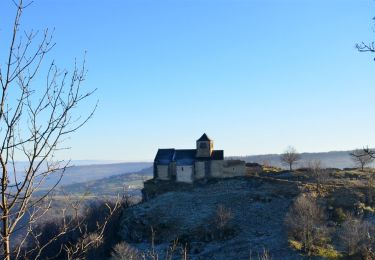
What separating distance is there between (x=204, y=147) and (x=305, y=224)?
28.1 metres

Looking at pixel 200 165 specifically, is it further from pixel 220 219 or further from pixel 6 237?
pixel 6 237

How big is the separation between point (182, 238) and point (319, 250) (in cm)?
1654

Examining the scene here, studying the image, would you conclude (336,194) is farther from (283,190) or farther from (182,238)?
(182,238)

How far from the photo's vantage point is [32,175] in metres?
6.57

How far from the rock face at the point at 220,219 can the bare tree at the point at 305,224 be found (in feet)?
5.27

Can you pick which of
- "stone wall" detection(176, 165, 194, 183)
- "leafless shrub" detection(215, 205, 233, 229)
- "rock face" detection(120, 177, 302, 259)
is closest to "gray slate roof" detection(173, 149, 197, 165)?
Result: "stone wall" detection(176, 165, 194, 183)

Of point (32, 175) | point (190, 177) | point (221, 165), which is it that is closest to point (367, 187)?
point (221, 165)

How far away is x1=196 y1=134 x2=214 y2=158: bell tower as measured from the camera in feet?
247

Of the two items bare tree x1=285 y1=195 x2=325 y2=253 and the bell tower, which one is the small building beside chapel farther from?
bare tree x1=285 y1=195 x2=325 y2=253

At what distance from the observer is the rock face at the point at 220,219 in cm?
5241

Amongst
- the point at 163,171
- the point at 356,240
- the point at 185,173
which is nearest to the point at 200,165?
the point at 185,173

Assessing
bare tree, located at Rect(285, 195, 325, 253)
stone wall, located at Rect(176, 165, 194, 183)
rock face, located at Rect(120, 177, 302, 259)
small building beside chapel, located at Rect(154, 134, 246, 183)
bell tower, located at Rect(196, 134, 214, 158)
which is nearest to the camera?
bare tree, located at Rect(285, 195, 325, 253)

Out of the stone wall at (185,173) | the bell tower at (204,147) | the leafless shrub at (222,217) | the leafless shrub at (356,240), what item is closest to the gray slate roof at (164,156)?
the stone wall at (185,173)

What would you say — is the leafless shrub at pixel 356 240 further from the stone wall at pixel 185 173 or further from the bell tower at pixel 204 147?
the bell tower at pixel 204 147
